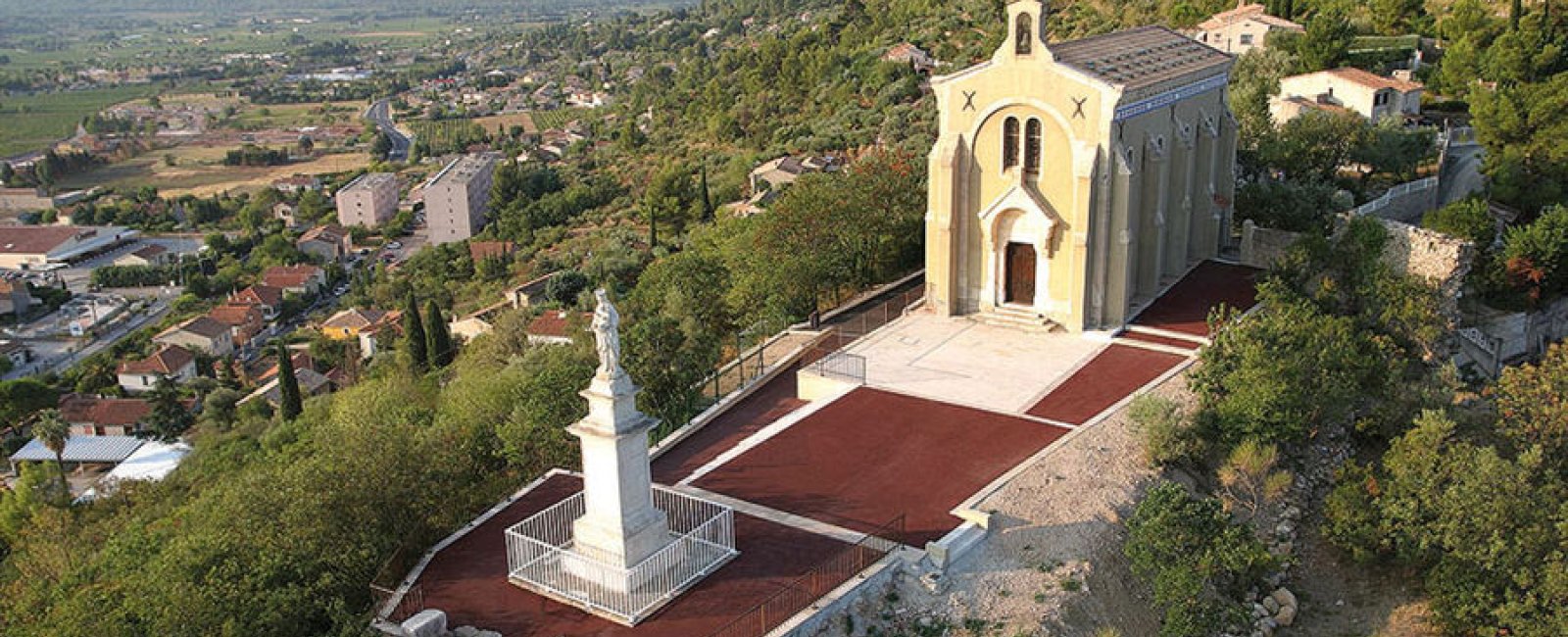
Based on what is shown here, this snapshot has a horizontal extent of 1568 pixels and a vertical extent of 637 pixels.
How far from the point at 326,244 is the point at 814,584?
90942 mm

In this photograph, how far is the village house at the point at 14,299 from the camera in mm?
86125

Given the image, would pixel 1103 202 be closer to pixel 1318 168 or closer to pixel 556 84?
pixel 1318 168

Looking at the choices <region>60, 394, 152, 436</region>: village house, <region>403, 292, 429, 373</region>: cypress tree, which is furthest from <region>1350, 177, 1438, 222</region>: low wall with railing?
<region>60, 394, 152, 436</region>: village house

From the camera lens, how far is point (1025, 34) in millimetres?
26844

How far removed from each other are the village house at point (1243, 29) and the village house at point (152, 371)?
55.3 meters

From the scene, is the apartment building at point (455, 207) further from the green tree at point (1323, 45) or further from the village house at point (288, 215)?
the green tree at point (1323, 45)

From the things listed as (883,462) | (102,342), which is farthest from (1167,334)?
(102,342)

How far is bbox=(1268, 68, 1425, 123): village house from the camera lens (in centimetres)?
4659

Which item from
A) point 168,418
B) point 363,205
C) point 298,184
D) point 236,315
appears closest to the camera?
point 168,418

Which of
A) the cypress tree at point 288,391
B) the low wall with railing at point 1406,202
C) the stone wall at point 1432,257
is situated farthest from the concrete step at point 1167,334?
the cypress tree at point 288,391

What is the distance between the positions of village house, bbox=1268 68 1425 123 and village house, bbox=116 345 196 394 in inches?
2203

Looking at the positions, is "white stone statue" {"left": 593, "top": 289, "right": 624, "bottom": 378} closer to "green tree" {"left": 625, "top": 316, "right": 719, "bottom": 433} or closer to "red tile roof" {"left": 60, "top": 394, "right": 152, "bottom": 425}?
"green tree" {"left": 625, "top": 316, "right": 719, "bottom": 433}

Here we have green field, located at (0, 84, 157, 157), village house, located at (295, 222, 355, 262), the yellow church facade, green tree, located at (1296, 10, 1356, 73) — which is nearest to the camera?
the yellow church facade

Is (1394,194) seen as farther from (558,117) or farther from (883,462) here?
(558,117)
